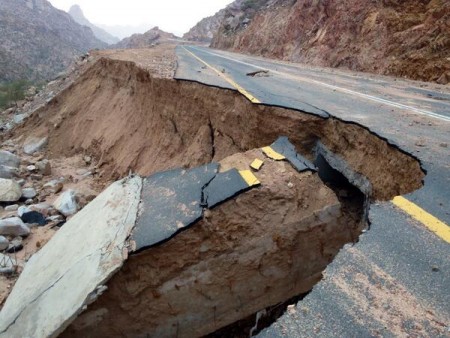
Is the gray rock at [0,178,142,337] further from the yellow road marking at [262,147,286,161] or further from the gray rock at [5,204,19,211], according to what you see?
the gray rock at [5,204,19,211]

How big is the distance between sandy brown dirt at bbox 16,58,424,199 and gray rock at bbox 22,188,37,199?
198 centimetres

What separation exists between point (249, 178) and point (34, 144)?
11.3 meters

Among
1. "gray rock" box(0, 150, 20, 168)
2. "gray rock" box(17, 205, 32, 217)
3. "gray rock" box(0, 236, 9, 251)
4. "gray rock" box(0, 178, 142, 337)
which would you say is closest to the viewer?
"gray rock" box(0, 178, 142, 337)

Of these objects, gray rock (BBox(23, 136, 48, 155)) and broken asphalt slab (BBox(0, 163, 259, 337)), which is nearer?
broken asphalt slab (BBox(0, 163, 259, 337))

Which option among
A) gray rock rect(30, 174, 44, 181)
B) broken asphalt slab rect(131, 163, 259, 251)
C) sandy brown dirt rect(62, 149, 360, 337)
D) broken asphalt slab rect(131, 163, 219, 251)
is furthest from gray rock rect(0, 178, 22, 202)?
sandy brown dirt rect(62, 149, 360, 337)

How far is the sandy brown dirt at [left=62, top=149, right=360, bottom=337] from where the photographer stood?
344 centimetres

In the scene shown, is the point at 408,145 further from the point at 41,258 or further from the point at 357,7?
the point at 357,7

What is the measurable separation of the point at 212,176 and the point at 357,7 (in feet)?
44.6

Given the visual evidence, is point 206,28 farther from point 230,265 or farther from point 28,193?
point 230,265

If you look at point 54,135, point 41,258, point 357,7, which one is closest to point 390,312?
point 41,258

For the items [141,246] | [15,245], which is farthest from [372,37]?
[15,245]

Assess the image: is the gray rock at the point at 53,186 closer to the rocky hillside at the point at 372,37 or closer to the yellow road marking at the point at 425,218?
the yellow road marking at the point at 425,218

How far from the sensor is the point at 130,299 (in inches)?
137

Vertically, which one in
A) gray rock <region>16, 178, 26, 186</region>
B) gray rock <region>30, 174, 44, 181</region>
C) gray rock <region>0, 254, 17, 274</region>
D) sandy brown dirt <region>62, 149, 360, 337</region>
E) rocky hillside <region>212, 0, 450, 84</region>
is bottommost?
gray rock <region>30, 174, 44, 181</region>
